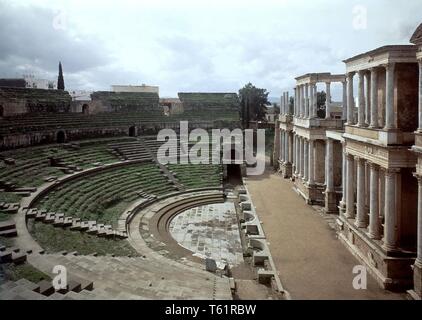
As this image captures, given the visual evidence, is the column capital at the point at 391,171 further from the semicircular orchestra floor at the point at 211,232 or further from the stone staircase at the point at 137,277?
the semicircular orchestra floor at the point at 211,232

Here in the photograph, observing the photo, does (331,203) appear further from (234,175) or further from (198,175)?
(234,175)

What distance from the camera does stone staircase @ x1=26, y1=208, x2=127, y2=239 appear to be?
61.3ft

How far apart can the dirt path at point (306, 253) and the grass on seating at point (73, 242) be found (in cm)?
710

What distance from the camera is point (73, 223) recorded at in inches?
757

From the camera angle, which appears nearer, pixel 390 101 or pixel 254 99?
pixel 390 101

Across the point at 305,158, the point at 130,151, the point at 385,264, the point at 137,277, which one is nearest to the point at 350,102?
the point at 385,264

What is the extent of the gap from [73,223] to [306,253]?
1154 cm

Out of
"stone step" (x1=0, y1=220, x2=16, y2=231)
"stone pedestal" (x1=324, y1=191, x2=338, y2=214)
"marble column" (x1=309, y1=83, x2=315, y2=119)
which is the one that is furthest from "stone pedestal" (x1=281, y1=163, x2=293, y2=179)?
"stone step" (x1=0, y1=220, x2=16, y2=231)

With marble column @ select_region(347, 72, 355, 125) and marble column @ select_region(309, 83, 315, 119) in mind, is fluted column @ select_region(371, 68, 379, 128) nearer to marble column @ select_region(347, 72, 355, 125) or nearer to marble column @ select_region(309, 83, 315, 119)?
marble column @ select_region(347, 72, 355, 125)

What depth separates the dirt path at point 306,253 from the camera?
14.7 metres

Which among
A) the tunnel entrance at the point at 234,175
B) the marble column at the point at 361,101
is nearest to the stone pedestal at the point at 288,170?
the tunnel entrance at the point at 234,175
